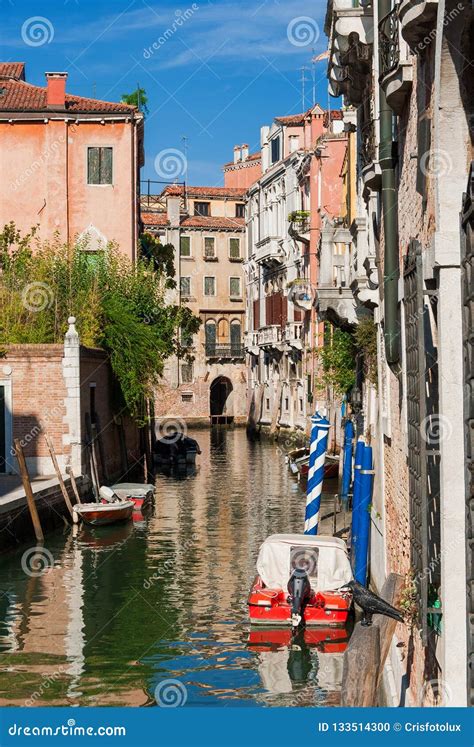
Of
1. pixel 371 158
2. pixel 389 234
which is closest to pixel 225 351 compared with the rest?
pixel 371 158

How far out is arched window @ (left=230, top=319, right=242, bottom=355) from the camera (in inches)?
2195

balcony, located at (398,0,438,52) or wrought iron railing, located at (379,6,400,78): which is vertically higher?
wrought iron railing, located at (379,6,400,78)

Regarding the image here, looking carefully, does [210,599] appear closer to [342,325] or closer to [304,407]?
[342,325]

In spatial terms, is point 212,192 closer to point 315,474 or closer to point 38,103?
point 38,103

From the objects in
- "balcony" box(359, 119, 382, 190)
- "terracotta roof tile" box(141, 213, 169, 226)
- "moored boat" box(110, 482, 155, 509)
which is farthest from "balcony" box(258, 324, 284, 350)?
Answer: "balcony" box(359, 119, 382, 190)

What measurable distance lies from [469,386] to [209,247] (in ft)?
169

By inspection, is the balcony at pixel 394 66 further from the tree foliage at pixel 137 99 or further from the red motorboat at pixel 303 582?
the tree foliage at pixel 137 99

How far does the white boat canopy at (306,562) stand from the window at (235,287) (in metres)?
43.6

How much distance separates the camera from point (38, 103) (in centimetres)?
2967

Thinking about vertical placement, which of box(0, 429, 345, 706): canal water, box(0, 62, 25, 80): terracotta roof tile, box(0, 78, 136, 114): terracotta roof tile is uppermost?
box(0, 62, 25, 80): terracotta roof tile

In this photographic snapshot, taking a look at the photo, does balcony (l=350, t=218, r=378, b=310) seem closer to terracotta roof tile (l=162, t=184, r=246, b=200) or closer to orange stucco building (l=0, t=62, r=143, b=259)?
orange stucco building (l=0, t=62, r=143, b=259)

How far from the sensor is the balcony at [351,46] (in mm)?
11820

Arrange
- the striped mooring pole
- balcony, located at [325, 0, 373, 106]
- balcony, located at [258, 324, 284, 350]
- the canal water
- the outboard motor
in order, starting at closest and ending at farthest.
Result: the canal water → balcony, located at [325, 0, 373, 106] → the outboard motor → the striped mooring pole → balcony, located at [258, 324, 284, 350]

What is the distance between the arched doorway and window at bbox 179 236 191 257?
606 cm
